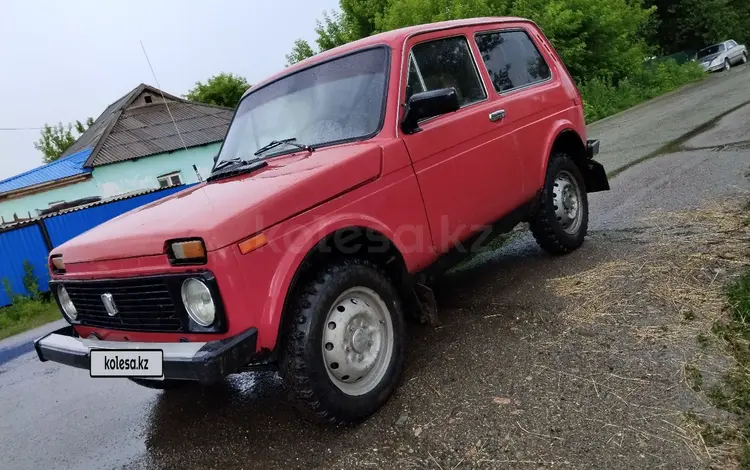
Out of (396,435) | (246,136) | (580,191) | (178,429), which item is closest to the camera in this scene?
(396,435)

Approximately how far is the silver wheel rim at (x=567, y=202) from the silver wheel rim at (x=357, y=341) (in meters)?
2.33

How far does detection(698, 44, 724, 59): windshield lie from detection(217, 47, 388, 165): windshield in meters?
34.5

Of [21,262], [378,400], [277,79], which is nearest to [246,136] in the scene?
[277,79]

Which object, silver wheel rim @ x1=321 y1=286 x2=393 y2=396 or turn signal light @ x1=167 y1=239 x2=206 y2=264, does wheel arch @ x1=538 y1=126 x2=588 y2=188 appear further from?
turn signal light @ x1=167 y1=239 x2=206 y2=264

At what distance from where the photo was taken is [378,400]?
9.44 feet

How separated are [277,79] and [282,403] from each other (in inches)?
88.1

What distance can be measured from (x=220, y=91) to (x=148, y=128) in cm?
1520

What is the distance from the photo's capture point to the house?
22.9 meters

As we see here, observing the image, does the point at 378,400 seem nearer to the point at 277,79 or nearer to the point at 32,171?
the point at 277,79

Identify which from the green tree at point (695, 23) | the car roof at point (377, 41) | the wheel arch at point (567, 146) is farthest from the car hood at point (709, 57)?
the car roof at point (377, 41)

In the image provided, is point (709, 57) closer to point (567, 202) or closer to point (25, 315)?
point (567, 202)

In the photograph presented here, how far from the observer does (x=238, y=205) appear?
100 inches

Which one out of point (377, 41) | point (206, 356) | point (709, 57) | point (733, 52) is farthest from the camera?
point (733, 52)

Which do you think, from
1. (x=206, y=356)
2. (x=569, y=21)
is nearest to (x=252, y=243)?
(x=206, y=356)
